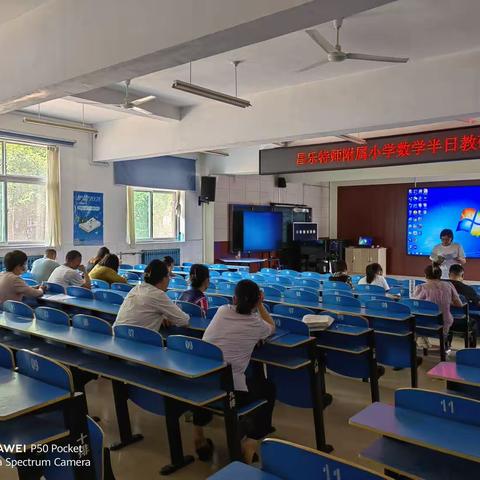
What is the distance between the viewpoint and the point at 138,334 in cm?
317

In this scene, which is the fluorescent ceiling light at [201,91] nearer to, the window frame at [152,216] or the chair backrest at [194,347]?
the chair backrest at [194,347]

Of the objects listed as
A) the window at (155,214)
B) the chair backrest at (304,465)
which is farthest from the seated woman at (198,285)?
the window at (155,214)

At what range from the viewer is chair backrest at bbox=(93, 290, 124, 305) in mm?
4690

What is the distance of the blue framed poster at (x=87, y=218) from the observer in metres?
9.52

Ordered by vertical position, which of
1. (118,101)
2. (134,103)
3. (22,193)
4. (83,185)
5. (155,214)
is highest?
(118,101)

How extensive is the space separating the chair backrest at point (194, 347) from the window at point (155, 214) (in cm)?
807

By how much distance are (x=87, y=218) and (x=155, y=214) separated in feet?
6.50

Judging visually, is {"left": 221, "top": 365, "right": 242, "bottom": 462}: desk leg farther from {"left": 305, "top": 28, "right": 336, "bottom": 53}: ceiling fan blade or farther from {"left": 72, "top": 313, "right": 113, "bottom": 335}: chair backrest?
{"left": 305, "top": 28, "right": 336, "bottom": 53}: ceiling fan blade

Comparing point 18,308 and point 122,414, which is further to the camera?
point 18,308

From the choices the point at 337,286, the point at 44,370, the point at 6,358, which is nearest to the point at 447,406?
the point at 44,370

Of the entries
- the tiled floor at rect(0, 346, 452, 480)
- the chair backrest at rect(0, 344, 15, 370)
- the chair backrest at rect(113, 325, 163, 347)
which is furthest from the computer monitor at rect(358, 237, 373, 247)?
the chair backrest at rect(0, 344, 15, 370)

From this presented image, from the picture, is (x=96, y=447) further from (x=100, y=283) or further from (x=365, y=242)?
(x=365, y=242)

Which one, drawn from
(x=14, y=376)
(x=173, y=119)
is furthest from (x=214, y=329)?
(x=173, y=119)

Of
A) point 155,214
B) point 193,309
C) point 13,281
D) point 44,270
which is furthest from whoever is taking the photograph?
point 155,214
